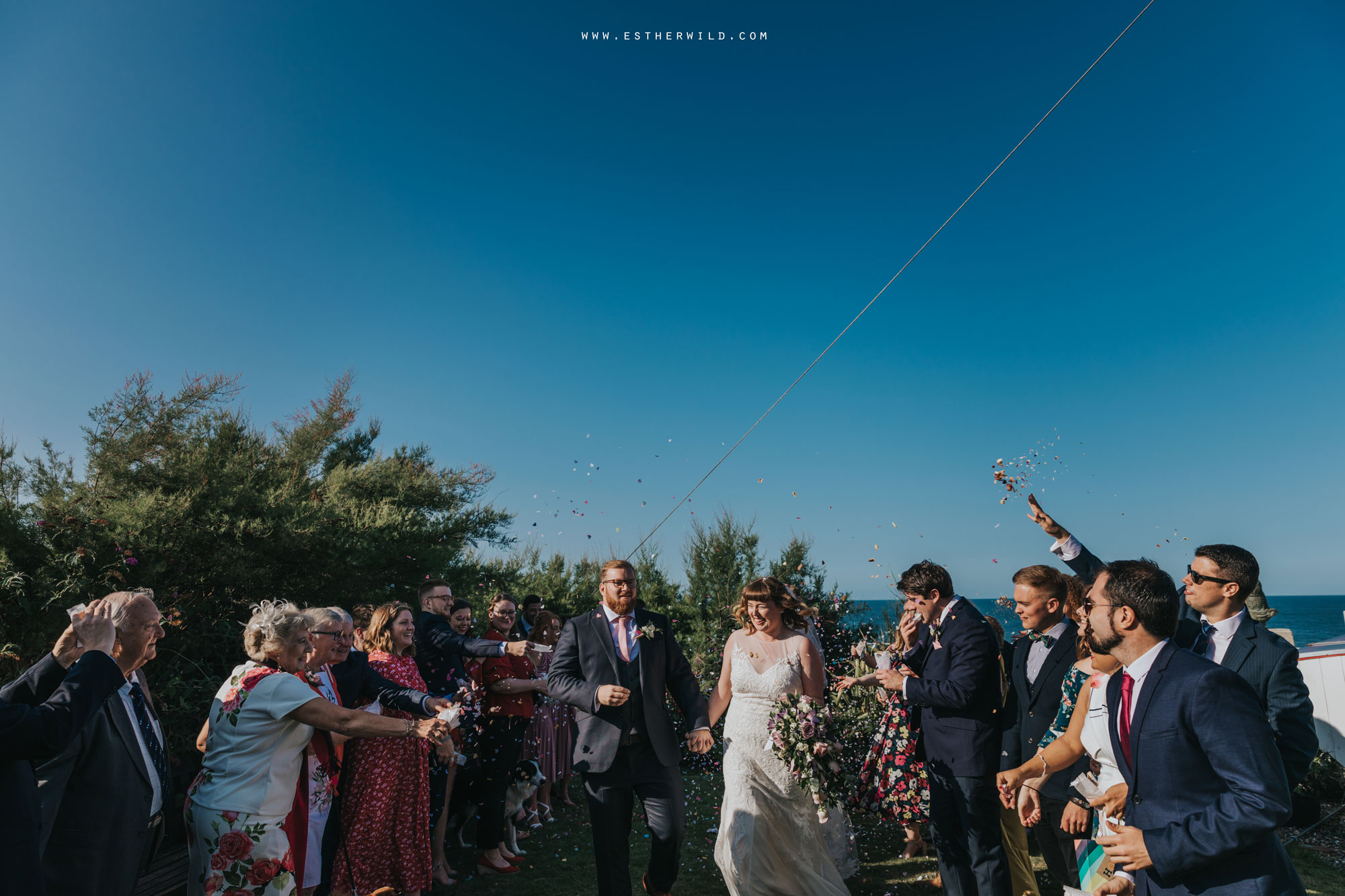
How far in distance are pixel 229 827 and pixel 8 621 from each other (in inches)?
144

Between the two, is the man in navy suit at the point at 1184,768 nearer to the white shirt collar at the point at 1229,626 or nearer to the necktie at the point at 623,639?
the white shirt collar at the point at 1229,626

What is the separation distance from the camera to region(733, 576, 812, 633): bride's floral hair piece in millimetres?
5531

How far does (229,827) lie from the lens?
3.17 metres

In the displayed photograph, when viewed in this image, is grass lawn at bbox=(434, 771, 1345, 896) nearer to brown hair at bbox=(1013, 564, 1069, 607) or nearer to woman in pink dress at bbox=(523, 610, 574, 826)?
woman in pink dress at bbox=(523, 610, 574, 826)

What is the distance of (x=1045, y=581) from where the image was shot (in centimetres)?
444

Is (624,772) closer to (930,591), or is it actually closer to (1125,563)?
(930,591)

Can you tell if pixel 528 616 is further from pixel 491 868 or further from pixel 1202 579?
pixel 1202 579

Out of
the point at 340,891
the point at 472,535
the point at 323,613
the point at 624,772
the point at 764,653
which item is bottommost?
the point at 340,891

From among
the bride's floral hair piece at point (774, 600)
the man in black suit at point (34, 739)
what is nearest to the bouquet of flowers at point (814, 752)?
the bride's floral hair piece at point (774, 600)

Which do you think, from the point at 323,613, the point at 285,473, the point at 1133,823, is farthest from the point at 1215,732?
the point at 285,473

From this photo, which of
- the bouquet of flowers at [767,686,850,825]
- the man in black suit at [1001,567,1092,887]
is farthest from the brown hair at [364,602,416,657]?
the man in black suit at [1001,567,1092,887]

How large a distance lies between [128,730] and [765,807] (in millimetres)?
3835

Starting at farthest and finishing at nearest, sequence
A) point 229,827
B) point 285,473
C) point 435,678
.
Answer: point 285,473, point 435,678, point 229,827

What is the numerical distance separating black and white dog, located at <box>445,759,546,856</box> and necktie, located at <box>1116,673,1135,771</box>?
16.6 ft
